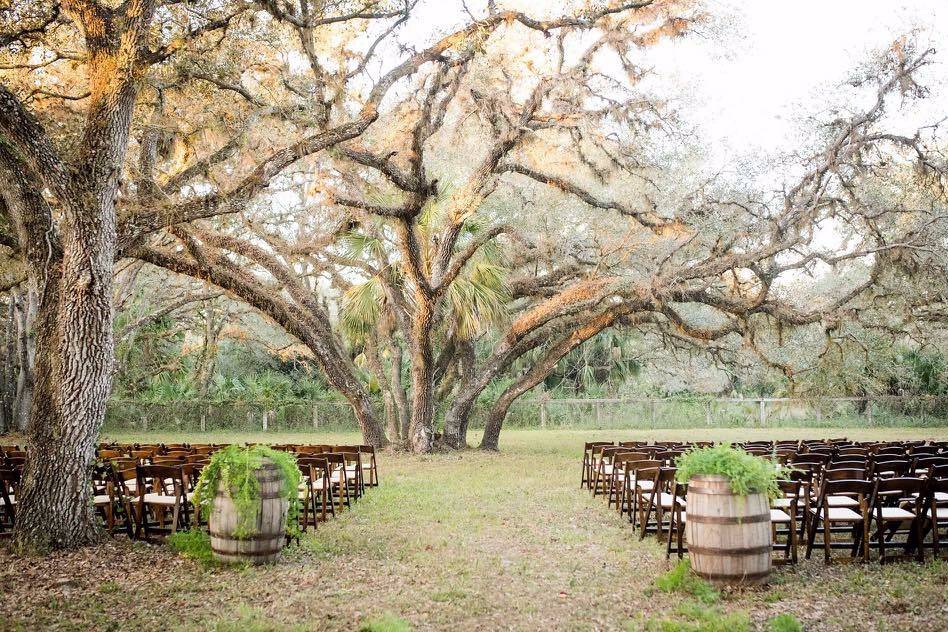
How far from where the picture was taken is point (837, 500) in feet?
24.8

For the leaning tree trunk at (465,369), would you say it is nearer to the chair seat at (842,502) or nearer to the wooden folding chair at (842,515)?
the chair seat at (842,502)

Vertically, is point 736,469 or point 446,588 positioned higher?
point 736,469

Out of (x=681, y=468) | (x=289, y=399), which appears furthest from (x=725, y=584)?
(x=289, y=399)

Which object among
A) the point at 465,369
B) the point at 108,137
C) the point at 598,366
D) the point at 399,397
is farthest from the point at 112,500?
the point at 598,366

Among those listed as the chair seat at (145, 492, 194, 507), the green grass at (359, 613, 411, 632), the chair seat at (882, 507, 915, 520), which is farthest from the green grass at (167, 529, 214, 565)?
the chair seat at (882, 507, 915, 520)

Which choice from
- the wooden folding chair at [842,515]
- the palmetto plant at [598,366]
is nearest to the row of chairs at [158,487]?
the wooden folding chair at [842,515]

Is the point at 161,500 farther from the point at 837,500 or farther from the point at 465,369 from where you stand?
the point at 465,369

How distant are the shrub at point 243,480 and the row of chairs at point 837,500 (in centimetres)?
313

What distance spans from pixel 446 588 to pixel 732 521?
2076mm

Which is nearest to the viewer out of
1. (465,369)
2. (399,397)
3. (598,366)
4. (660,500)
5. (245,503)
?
(245,503)

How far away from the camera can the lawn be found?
5.14 meters

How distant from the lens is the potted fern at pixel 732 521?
573 centimetres

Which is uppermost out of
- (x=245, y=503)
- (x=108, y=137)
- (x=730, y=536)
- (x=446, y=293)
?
(x=108, y=137)

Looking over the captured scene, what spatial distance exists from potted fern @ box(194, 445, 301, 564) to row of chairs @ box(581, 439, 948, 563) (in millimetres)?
3176
